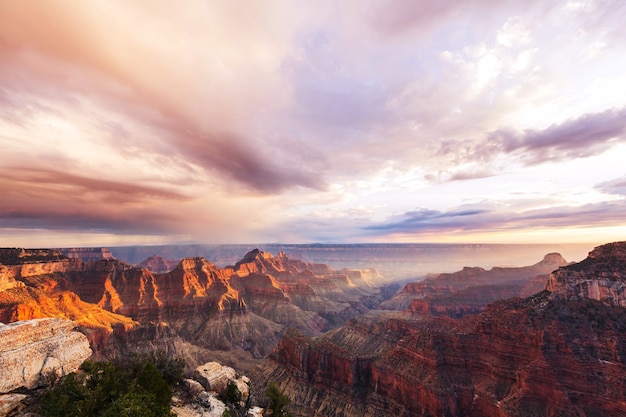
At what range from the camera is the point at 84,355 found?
32906mm

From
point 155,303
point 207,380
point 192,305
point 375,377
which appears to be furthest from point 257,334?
point 207,380

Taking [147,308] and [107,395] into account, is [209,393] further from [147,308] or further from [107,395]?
[147,308]

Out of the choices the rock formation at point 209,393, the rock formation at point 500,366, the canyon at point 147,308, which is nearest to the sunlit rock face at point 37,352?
the rock formation at point 209,393

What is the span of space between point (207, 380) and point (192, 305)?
13861cm

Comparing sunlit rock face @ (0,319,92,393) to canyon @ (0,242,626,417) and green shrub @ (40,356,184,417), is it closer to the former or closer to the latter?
green shrub @ (40,356,184,417)

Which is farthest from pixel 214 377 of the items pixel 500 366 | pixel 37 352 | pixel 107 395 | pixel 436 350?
pixel 500 366

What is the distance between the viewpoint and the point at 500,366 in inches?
2493

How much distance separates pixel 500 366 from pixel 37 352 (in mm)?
81523

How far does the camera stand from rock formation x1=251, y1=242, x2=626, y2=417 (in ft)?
172

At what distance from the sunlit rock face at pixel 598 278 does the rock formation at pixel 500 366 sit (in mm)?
206

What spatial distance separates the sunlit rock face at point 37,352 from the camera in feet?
86.8

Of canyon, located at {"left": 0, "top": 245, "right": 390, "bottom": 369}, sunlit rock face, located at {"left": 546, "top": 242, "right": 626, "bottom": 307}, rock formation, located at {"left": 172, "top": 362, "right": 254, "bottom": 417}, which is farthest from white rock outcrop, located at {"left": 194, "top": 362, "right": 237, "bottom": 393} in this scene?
canyon, located at {"left": 0, "top": 245, "right": 390, "bottom": 369}

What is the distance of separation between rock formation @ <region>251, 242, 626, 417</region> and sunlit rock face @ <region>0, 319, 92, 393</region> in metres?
57.4

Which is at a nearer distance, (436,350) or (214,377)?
(214,377)
